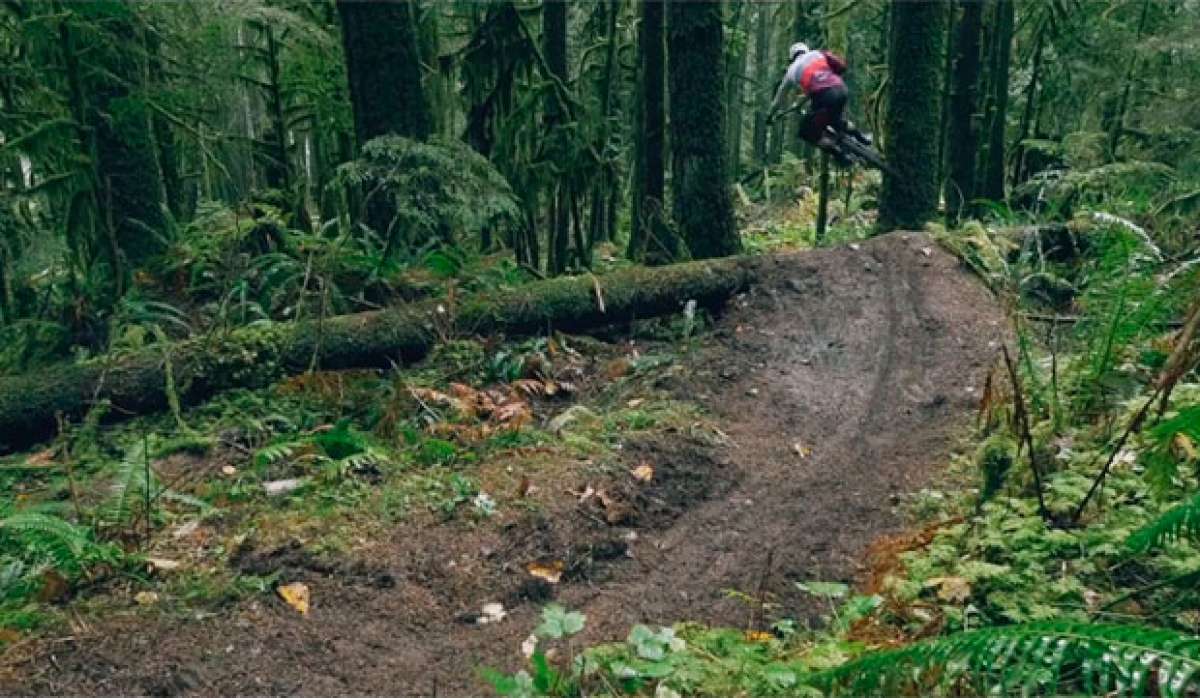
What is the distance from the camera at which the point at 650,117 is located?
39.4 ft

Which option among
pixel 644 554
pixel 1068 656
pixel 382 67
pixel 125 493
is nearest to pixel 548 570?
pixel 644 554

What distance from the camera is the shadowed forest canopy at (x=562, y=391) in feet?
12.8

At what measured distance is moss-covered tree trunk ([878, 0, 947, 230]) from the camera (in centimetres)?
1125

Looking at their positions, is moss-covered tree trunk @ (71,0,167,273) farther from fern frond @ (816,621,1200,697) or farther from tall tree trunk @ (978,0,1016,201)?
tall tree trunk @ (978,0,1016,201)

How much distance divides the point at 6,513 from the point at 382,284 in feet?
13.4

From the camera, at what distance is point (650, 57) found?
11.9 metres

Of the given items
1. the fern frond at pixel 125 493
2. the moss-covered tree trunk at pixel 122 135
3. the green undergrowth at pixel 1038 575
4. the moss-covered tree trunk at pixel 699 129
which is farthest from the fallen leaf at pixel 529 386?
the moss-covered tree trunk at pixel 122 135

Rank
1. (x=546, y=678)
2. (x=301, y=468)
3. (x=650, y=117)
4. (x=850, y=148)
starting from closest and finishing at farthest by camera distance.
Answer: (x=546, y=678), (x=301, y=468), (x=650, y=117), (x=850, y=148)

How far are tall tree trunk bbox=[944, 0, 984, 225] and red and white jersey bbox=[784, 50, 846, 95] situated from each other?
2686 mm

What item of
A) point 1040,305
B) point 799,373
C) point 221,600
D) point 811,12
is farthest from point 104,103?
point 811,12

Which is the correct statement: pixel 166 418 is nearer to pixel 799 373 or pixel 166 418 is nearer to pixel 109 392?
pixel 109 392

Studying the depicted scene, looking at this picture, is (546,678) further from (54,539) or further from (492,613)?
(54,539)

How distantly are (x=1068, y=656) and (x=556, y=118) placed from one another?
31.4 ft

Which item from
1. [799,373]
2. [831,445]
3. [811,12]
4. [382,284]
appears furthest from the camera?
[811,12]
